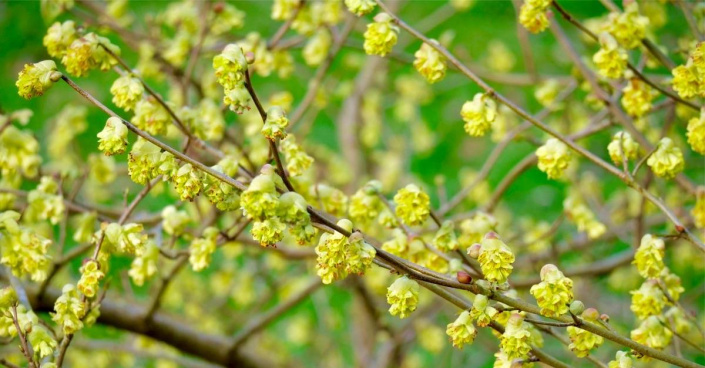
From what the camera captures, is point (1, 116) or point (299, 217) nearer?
point (299, 217)

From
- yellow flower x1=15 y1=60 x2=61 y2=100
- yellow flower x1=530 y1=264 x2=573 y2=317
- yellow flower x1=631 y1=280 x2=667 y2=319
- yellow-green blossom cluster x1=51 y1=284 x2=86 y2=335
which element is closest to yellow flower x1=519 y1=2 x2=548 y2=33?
yellow flower x1=631 y1=280 x2=667 y2=319

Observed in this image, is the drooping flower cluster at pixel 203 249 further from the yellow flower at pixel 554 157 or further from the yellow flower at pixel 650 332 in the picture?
the yellow flower at pixel 650 332

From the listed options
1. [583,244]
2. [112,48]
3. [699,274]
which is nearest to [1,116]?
[112,48]

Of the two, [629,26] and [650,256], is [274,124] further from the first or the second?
[629,26]

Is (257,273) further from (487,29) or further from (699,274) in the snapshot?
(699,274)

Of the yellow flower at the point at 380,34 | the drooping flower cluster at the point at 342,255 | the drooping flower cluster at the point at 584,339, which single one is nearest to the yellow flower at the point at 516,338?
the drooping flower cluster at the point at 584,339

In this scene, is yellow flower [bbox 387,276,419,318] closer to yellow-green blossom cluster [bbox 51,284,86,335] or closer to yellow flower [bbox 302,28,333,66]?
yellow-green blossom cluster [bbox 51,284,86,335]
